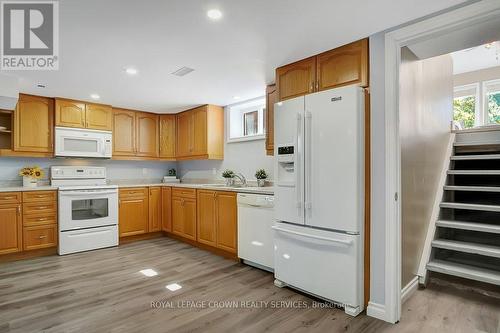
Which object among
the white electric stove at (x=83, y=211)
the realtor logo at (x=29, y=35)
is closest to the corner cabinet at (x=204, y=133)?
the white electric stove at (x=83, y=211)

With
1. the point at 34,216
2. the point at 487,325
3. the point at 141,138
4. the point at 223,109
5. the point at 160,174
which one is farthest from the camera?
the point at 160,174

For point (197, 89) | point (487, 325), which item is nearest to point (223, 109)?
point (197, 89)

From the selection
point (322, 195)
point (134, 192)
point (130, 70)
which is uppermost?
point (130, 70)

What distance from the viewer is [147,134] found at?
523 centimetres

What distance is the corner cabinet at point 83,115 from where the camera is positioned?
165 inches

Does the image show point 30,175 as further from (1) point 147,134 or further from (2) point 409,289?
(2) point 409,289

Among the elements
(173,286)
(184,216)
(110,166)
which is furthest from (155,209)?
(173,286)

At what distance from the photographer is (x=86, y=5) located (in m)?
1.86

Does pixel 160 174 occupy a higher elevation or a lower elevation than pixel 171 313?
higher

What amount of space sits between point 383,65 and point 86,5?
2.19m

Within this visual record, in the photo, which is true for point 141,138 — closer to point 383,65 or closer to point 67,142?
point 67,142

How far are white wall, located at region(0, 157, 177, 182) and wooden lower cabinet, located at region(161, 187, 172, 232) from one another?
0.80m

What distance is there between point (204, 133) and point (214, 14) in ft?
9.28

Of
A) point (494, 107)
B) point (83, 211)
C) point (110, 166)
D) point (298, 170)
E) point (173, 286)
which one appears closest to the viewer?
point (298, 170)
